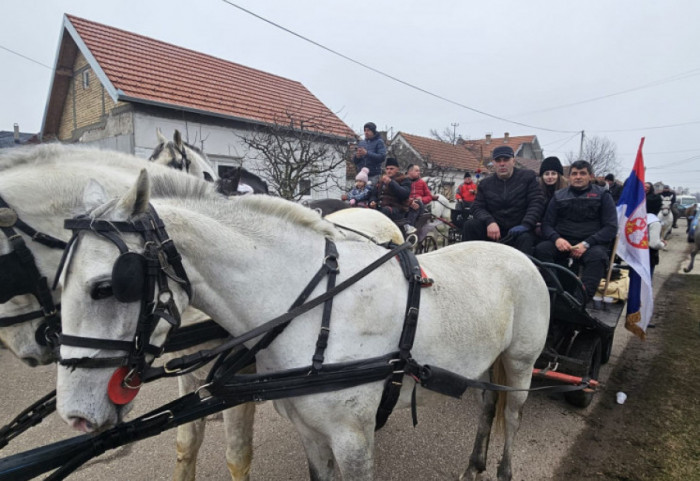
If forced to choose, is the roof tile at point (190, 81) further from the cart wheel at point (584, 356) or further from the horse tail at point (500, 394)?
the horse tail at point (500, 394)

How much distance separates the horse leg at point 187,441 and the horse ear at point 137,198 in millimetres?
1369

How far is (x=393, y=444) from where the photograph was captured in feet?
9.79

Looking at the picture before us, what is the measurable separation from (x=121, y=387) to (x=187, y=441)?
128 cm

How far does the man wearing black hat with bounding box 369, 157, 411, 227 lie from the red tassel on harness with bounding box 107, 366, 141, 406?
206 inches

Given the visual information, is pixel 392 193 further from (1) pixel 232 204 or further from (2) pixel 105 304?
(2) pixel 105 304

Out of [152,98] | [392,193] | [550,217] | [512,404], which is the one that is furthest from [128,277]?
[152,98]

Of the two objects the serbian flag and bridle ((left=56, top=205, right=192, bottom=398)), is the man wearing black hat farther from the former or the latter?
bridle ((left=56, top=205, right=192, bottom=398))

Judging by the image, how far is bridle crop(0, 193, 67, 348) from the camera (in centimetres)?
145

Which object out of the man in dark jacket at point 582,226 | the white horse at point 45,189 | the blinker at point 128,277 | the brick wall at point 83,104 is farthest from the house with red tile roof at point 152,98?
the blinker at point 128,277

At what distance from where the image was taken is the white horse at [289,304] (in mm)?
1145

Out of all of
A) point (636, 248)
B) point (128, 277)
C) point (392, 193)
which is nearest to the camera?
point (128, 277)

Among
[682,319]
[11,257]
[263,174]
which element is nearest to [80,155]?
[11,257]

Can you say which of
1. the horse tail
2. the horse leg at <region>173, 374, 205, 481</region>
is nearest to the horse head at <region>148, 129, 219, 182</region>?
the horse leg at <region>173, 374, 205, 481</region>

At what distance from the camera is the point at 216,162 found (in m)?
9.67
